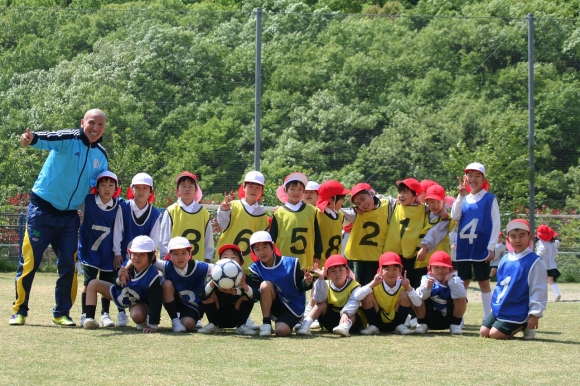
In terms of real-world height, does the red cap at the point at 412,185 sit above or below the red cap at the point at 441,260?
above

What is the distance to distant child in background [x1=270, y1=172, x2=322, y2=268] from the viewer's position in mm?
8836

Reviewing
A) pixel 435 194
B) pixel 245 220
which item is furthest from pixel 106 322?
pixel 435 194

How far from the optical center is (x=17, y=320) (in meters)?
7.88

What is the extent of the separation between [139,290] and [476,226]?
12.1 ft

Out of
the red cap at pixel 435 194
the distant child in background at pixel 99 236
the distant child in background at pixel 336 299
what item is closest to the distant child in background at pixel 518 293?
the red cap at pixel 435 194

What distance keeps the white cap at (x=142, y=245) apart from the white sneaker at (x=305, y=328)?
1.57 m

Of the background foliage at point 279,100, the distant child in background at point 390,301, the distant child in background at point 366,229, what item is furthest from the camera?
the background foliage at point 279,100

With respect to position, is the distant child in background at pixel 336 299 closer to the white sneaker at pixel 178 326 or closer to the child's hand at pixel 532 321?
the white sneaker at pixel 178 326

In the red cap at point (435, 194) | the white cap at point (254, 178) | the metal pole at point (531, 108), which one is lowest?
the red cap at point (435, 194)

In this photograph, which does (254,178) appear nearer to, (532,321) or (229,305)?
(229,305)

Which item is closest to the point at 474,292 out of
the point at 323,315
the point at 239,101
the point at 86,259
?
the point at 239,101

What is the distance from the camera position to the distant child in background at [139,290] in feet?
25.4

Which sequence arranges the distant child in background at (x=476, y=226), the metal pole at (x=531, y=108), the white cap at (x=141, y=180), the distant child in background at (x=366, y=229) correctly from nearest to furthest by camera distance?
the white cap at (x=141, y=180), the distant child in background at (x=476, y=226), the distant child in background at (x=366, y=229), the metal pole at (x=531, y=108)

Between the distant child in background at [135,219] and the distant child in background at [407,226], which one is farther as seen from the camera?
the distant child in background at [407,226]
